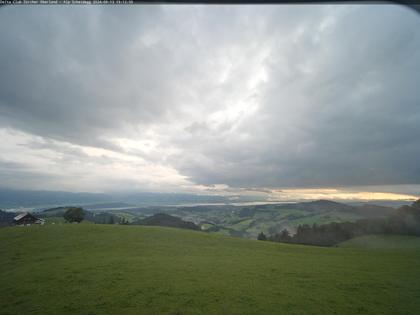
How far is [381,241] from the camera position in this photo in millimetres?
44594

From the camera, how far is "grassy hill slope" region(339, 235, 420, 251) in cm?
4017

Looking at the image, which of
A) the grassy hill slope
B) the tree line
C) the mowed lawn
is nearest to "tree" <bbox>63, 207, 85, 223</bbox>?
the mowed lawn

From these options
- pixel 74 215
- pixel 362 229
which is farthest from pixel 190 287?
pixel 362 229

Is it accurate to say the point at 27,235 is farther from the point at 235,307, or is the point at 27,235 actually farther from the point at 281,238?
the point at 281,238

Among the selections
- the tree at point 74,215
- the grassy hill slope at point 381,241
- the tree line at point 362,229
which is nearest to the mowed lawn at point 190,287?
the tree at point 74,215

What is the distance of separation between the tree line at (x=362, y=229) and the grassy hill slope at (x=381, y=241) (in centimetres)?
280

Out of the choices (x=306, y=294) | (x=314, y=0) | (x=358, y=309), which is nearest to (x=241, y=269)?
(x=306, y=294)

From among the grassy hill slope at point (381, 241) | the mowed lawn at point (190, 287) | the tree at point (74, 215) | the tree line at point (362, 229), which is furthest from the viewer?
the tree line at point (362, 229)

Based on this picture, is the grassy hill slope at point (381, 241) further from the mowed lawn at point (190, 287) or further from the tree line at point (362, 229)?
the mowed lawn at point (190, 287)

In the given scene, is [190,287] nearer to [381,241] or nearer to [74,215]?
[74,215]

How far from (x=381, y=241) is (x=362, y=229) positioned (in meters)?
7.79

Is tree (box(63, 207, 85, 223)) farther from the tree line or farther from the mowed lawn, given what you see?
the tree line

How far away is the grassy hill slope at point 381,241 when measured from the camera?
40.2m

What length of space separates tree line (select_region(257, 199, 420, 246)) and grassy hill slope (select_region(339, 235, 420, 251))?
2805mm
